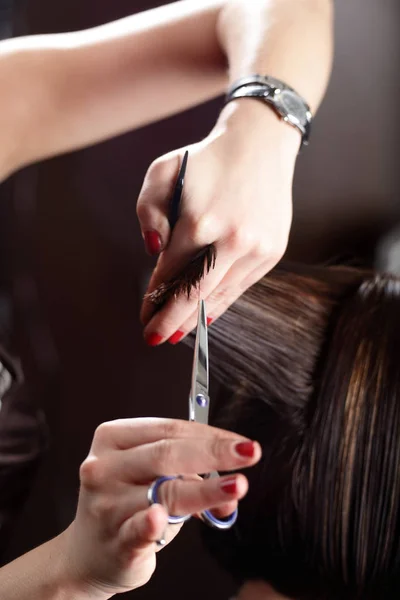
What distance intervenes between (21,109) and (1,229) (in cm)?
11

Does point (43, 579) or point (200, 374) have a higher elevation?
point (200, 374)

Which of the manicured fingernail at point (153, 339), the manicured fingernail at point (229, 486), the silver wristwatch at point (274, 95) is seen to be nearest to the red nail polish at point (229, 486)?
the manicured fingernail at point (229, 486)

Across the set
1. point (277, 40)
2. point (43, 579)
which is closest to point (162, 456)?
point (43, 579)

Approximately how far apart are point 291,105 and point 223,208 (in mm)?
131

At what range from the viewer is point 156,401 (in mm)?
516

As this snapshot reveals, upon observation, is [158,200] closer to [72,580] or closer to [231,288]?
[231,288]

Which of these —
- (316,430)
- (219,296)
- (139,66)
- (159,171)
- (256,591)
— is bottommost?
(256,591)

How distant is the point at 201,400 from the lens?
1.39 ft

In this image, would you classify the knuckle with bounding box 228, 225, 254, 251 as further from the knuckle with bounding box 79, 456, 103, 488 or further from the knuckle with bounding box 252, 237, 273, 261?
the knuckle with bounding box 79, 456, 103, 488

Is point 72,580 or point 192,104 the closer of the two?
point 72,580

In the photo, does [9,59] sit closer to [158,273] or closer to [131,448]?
[158,273]

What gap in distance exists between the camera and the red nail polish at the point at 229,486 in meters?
0.32

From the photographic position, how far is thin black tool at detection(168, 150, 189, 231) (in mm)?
453

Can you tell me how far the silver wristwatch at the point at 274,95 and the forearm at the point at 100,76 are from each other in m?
0.09
